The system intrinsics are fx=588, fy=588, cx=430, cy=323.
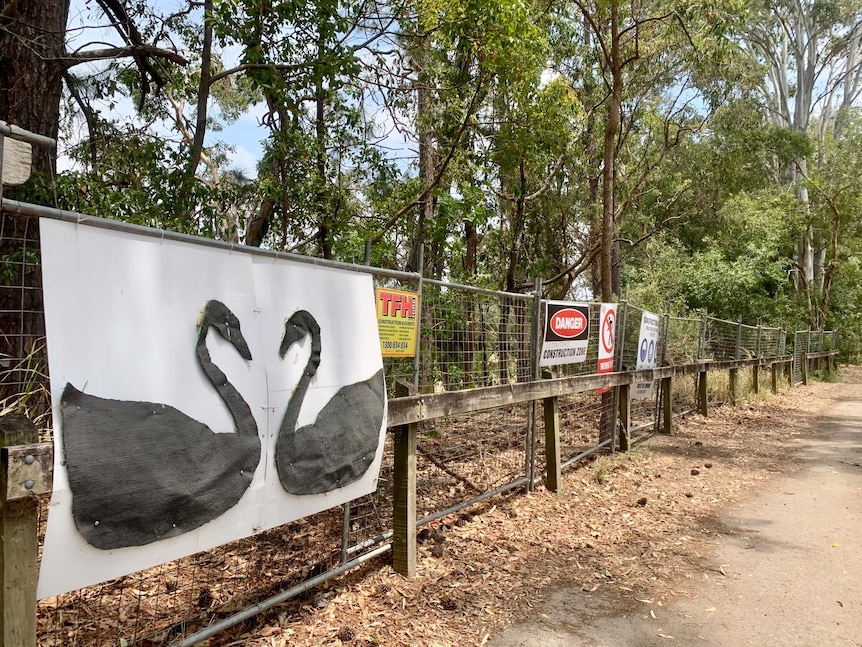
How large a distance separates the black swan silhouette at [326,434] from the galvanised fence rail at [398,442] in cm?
30

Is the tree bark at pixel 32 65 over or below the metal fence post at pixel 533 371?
over

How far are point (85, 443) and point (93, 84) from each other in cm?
850

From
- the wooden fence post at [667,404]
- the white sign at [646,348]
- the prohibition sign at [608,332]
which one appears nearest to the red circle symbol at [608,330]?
the prohibition sign at [608,332]

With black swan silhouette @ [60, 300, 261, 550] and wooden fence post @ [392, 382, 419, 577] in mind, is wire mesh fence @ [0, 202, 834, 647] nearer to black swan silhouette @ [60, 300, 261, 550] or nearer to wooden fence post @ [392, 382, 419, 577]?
wooden fence post @ [392, 382, 419, 577]

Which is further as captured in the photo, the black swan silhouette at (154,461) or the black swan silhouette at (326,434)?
the black swan silhouette at (326,434)

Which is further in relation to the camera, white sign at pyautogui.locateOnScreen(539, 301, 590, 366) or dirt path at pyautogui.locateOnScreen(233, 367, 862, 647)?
white sign at pyautogui.locateOnScreen(539, 301, 590, 366)

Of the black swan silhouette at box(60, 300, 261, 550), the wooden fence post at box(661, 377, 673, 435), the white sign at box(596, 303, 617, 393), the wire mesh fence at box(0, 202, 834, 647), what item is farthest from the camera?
the wooden fence post at box(661, 377, 673, 435)

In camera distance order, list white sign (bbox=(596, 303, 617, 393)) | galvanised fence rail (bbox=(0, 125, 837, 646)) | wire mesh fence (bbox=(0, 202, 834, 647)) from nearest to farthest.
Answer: galvanised fence rail (bbox=(0, 125, 837, 646)) < wire mesh fence (bbox=(0, 202, 834, 647)) < white sign (bbox=(596, 303, 617, 393))

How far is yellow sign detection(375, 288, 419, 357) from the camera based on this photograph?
385cm

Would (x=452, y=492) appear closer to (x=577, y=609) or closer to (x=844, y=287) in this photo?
(x=577, y=609)

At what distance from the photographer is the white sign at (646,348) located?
324 inches

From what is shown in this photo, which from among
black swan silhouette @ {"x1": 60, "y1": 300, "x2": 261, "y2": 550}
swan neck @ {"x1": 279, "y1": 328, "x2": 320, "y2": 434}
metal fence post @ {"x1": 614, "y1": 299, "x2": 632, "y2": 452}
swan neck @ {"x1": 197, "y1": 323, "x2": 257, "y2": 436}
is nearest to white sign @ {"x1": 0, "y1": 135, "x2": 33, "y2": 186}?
black swan silhouette @ {"x1": 60, "y1": 300, "x2": 261, "y2": 550}

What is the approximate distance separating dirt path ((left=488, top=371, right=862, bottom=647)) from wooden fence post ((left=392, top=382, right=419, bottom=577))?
84 cm

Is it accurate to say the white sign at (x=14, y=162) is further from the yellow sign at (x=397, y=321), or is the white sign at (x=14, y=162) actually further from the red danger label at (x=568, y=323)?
the red danger label at (x=568, y=323)
